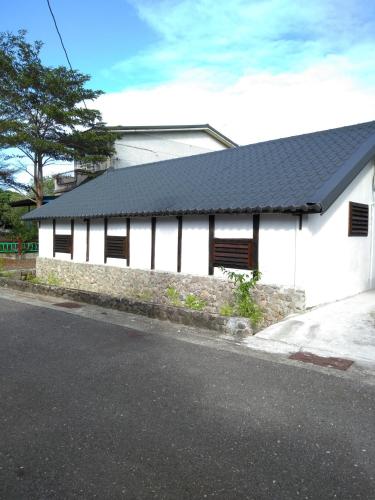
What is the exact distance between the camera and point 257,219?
9109mm

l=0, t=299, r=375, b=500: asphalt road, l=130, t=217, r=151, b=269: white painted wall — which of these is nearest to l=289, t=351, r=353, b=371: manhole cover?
l=0, t=299, r=375, b=500: asphalt road

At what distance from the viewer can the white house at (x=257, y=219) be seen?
27.5 feet

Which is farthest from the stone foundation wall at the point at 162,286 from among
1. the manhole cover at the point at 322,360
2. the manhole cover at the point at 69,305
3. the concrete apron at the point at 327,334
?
the manhole cover at the point at 322,360

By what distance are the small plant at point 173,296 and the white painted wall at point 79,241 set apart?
16.2 ft

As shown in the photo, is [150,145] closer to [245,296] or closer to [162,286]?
[162,286]

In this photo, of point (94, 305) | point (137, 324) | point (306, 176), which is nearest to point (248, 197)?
point (306, 176)

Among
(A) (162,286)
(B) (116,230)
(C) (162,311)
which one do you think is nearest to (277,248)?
(C) (162,311)

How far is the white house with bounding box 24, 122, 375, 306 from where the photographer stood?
8383 mm

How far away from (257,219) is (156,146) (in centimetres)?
2075

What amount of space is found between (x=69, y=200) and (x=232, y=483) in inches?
618

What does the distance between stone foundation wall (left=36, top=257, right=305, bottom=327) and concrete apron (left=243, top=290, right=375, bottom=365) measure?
594 millimetres

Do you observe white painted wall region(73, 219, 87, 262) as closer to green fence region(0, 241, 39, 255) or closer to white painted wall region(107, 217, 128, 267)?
white painted wall region(107, 217, 128, 267)

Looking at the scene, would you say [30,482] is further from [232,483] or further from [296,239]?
[296,239]

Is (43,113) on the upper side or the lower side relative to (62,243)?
upper
